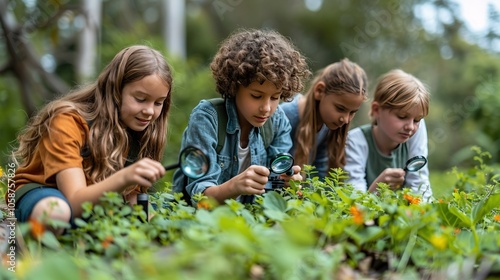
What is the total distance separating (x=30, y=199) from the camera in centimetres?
256

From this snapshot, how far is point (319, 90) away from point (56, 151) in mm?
1921

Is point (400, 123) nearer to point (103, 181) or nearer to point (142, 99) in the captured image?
point (142, 99)

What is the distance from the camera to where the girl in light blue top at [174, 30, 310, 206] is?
321cm

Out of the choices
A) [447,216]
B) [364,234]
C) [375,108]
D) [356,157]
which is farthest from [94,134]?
[375,108]

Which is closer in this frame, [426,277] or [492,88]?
[426,277]

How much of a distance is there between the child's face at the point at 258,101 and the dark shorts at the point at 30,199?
1113mm

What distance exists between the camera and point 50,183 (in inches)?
106

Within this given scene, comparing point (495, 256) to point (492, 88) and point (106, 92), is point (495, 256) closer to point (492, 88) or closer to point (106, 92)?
point (106, 92)

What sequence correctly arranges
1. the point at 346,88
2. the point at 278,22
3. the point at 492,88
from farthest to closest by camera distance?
1. the point at 278,22
2. the point at 492,88
3. the point at 346,88

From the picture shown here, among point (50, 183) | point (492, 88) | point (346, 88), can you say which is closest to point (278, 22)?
point (492, 88)

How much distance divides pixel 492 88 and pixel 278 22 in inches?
502

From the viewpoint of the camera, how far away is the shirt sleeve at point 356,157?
13.5ft

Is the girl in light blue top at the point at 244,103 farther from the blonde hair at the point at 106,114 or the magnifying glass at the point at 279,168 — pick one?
the blonde hair at the point at 106,114

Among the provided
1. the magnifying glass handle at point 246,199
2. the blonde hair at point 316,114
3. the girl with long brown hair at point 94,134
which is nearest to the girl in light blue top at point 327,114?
the blonde hair at point 316,114
